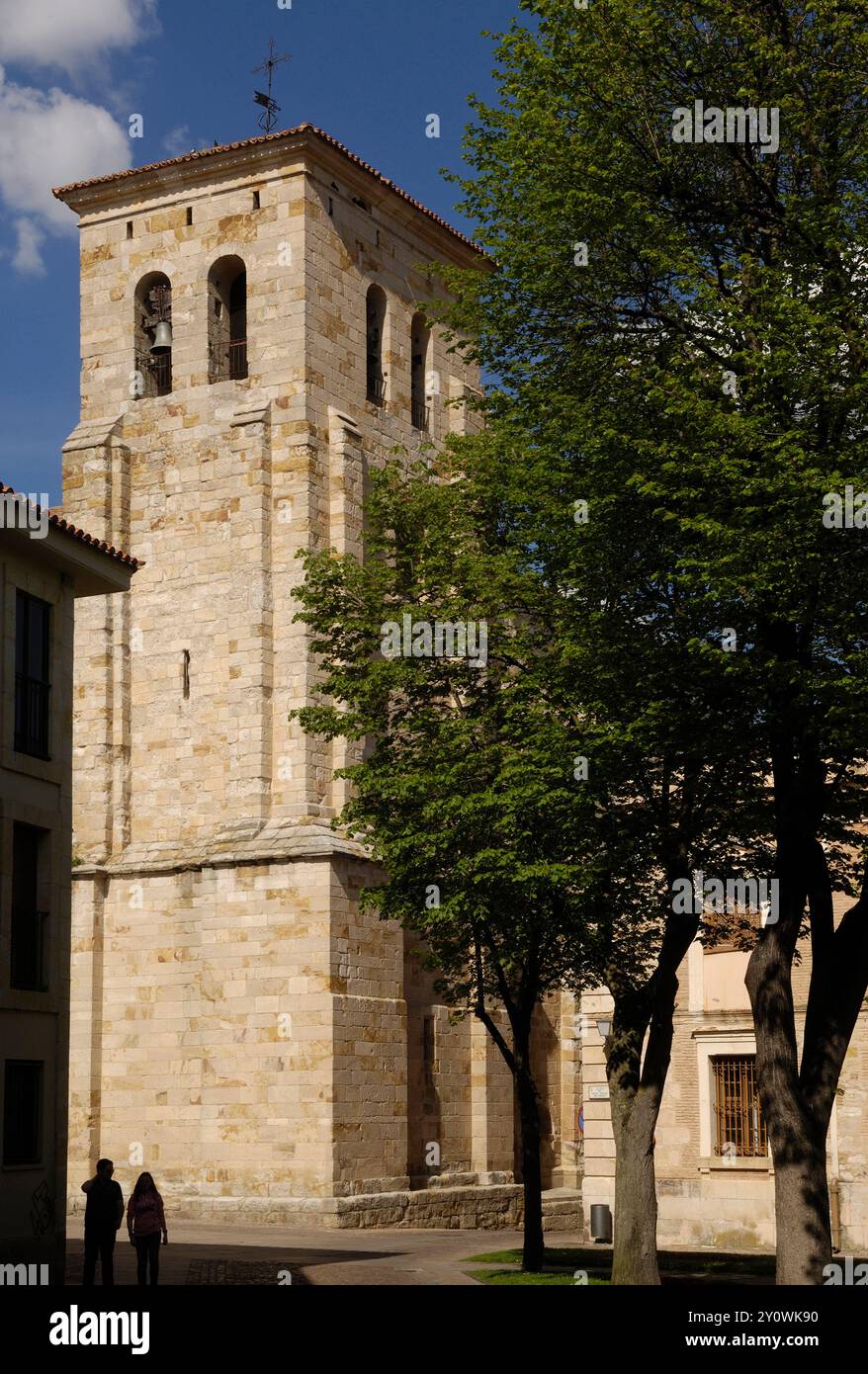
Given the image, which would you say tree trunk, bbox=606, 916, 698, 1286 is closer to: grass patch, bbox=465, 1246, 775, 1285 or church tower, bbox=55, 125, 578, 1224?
grass patch, bbox=465, 1246, 775, 1285

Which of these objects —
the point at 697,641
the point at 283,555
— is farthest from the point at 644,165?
the point at 283,555

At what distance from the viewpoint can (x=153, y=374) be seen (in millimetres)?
45688

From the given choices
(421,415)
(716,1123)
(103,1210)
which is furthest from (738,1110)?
(421,415)

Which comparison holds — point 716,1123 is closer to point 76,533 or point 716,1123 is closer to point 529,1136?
point 529,1136

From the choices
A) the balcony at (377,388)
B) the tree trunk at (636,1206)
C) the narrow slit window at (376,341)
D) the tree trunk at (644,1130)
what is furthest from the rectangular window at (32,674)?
the narrow slit window at (376,341)

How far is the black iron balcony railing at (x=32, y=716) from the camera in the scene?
84.5 ft

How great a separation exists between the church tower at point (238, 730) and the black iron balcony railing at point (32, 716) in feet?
44.0

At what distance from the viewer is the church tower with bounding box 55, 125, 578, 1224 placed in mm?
39188

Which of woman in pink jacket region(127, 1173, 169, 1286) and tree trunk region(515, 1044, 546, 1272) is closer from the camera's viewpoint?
woman in pink jacket region(127, 1173, 169, 1286)

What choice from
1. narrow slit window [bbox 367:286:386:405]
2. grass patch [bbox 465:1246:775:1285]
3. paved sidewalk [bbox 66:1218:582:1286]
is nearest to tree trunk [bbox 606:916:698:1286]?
grass patch [bbox 465:1246:775:1285]

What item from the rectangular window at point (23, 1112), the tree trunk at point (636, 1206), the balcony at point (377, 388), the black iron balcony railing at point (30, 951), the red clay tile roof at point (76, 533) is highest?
the balcony at point (377, 388)

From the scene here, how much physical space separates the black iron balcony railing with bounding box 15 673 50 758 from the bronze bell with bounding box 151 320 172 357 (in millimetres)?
20311

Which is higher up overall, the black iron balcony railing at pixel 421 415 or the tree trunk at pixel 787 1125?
the black iron balcony railing at pixel 421 415

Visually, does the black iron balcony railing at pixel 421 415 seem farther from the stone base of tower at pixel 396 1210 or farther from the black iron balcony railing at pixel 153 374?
the stone base of tower at pixel 396 1210
